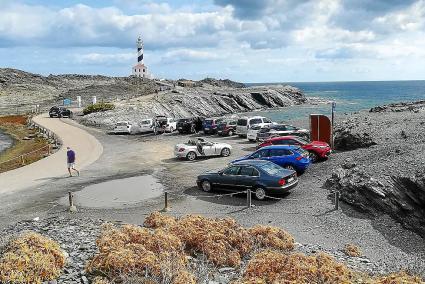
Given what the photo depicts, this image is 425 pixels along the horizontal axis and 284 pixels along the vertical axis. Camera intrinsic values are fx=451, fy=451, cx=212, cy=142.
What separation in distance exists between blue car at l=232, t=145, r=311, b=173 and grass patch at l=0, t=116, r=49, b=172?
50.6 ft

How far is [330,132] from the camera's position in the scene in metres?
29.2

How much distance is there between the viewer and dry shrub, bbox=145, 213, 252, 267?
39.8ft

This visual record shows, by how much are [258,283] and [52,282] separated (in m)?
4.59

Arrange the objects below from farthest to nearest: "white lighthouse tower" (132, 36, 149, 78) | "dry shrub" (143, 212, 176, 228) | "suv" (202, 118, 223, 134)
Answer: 1. "white lighthouse tower" (132, 36, 149, 78)
2. "suv" (202, 118, 223, 134)
3. "dry shrub" (143, 212, 176, 228)

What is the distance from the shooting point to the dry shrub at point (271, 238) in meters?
13.1

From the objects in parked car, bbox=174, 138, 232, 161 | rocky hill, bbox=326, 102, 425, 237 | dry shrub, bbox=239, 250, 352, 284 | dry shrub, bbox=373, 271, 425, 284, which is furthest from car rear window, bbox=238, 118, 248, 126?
dry shrub, bbox=373, 271, 425, 284

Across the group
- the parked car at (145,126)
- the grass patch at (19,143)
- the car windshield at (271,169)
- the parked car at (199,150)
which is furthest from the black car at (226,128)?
the car windshield at (271,169)

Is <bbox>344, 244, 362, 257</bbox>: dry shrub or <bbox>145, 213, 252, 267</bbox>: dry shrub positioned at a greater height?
<bbox>145, 213, 252, 267</bbox>: dry shrub

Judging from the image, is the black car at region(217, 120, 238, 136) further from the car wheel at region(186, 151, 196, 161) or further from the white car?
the car wheel at region(186, 151, 196, 161)

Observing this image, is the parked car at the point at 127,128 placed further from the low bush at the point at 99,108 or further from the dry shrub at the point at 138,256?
the dry shrub at the point at 138,256

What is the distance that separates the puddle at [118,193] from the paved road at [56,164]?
11.9ft

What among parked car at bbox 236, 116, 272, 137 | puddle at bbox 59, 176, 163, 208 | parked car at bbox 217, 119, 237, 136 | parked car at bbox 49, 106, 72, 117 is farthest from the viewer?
parked car at bbox 49, 106, 72, 117

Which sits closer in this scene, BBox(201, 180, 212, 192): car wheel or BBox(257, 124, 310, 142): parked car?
BBox(201, 180, 212, 192): car wheel

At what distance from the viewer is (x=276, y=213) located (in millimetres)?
17281
